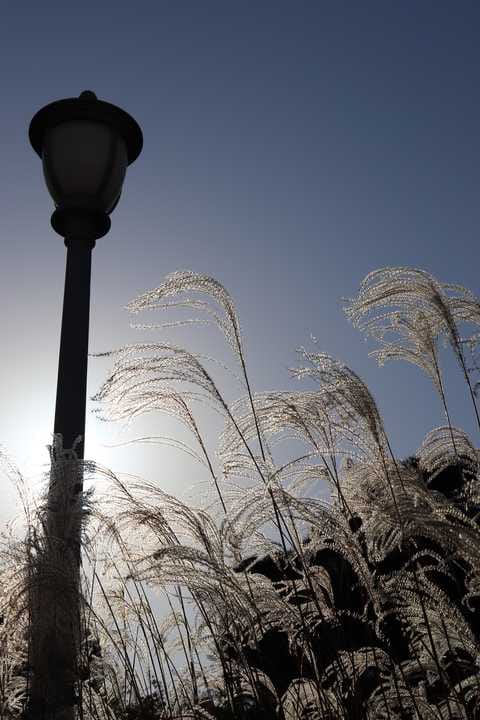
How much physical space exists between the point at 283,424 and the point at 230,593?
2.09ft

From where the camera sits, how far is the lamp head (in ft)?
14.1

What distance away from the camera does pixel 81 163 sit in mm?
4301

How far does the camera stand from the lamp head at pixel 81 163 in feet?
14.1

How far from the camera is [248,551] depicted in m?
2.75

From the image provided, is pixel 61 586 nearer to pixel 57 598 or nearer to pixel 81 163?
pixel 57 598

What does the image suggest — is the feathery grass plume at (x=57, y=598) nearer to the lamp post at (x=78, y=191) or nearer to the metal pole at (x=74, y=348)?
the lamp post at (x=78, y=191)

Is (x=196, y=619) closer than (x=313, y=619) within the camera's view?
Yes

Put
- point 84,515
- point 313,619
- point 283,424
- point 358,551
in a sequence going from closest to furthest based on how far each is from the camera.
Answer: point 358,551 → point 283,424 → point 84,515 → point 313,619

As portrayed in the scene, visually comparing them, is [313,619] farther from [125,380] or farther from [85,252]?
[85,252]

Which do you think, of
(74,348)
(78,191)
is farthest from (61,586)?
(78,191)

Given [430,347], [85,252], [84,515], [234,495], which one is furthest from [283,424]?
[85,252]

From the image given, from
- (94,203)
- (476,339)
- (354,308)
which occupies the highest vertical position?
(94,203)

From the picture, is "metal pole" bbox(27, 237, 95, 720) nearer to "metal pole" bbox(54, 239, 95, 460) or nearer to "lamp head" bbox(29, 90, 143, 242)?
"metal pole" bbox(54, 239, 95, 460)

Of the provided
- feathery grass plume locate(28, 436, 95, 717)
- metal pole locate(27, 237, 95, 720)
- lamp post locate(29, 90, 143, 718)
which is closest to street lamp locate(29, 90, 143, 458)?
lamp post locate(29, 90, 143, 718)
